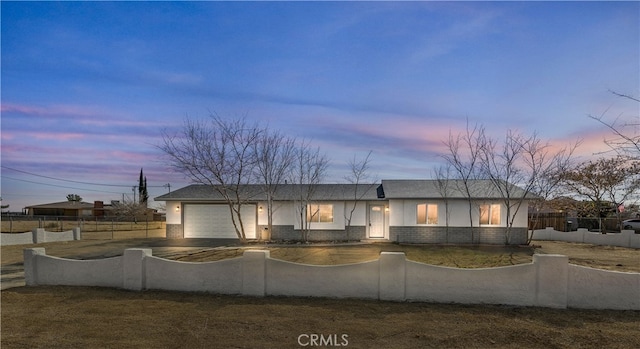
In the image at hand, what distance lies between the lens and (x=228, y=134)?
58.5 feet

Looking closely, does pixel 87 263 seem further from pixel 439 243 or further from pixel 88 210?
pixel 88 210

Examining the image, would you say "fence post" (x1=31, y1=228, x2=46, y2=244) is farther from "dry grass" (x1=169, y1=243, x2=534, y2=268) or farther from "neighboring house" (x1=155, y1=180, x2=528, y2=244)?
"dry grass" (x1=169, y1=243, x2=534, y2=268)

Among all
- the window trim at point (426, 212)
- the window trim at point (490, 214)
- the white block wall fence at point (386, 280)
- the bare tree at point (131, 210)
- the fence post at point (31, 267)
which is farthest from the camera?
→ the bare tree at point (131, 210)

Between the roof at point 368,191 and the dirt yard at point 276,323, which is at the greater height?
the roof at point 368,191

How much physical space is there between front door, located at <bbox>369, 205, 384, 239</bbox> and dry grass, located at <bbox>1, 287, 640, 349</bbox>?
1342cm

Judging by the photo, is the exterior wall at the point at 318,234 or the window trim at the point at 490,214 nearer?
the window trim at the point at 490,214

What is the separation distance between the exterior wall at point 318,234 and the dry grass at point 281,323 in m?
12.8

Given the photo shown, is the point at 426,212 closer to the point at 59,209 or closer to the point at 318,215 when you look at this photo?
the point at 318,215

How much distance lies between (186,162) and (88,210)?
52.9m

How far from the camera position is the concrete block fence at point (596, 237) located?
56.2 feet

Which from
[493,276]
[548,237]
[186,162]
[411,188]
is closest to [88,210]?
[186,162]

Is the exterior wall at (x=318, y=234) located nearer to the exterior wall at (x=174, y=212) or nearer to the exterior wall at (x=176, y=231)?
the exterior wall at (x=176, y=231)

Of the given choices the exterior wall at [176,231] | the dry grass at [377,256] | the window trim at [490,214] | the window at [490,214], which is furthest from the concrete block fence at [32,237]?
the window at [490,214]

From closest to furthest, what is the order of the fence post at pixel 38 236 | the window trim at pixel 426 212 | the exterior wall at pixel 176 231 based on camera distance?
the fence post at pixel 38 236 < the window trim at pixel 426 212 < the exterior wall at pixel 176 231
